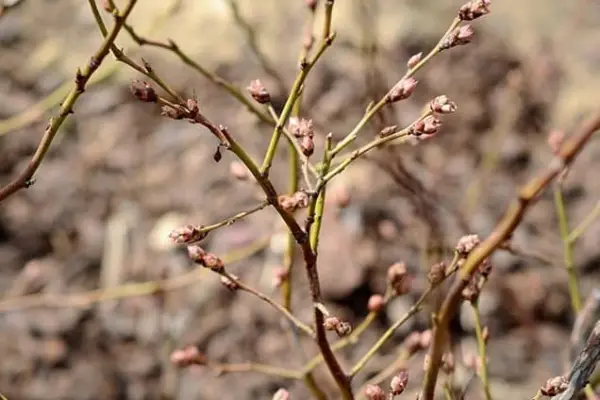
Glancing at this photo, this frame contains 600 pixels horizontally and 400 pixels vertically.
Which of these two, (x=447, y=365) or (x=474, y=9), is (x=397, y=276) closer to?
(x=447, y=365)

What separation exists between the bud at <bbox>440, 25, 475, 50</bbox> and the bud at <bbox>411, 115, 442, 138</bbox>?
0.11m

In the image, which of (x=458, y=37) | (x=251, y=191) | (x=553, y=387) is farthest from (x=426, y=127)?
(x=251, y=191)

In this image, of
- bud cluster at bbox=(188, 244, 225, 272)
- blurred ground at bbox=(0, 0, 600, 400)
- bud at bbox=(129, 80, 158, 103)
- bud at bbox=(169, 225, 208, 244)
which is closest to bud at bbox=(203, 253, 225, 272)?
bud cluster at bbox=(188, 244, 225, 272)

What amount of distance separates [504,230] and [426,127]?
0.56 feet

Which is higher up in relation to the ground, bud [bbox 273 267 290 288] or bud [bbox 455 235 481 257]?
bud [bbox 273 267 290 288]

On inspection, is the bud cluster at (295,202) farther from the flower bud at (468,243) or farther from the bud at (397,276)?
the bud at (397,276)

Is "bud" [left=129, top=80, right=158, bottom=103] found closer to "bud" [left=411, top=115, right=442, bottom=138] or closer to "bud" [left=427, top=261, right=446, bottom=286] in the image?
"bud" [left=411, top=115, right=442, bottom=138]

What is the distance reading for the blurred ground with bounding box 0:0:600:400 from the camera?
280 cm

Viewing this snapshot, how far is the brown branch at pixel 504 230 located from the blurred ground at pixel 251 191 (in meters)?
1.18

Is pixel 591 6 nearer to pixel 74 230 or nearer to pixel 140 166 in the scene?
pixel 140 166

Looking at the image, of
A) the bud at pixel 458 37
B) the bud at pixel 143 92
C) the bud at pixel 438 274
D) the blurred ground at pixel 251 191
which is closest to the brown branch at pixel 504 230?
the bud at pixel 438 274

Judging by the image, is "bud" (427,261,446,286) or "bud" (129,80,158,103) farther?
"bud" (427,261,446,286)

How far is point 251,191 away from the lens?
3199mm

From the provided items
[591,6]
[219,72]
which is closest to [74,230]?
[219,72]
